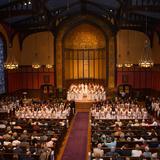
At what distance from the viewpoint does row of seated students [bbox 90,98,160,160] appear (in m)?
11.9

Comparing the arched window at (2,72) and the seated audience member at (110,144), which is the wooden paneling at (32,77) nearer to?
the arched window at (2,72)

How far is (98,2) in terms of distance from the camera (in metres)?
26.7

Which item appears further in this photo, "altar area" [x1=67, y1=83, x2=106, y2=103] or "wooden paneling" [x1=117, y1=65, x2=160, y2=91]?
"wooden paneling" [x1=117, y1=65, x2=160, y2=91]

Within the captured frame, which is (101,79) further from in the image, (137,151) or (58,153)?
(137,151)

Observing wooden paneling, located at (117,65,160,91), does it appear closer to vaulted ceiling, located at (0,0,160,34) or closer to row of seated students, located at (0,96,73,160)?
vaulted ceiling, located at (0,0,160,34)

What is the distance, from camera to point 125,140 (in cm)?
1420

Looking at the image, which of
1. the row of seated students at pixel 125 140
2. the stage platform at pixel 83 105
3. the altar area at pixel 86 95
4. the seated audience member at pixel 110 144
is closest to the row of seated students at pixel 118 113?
the row of seated students at pixel 125 140

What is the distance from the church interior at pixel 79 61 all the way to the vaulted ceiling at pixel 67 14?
68 millimetres

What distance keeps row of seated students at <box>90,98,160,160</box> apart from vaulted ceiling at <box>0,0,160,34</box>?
8729 mm

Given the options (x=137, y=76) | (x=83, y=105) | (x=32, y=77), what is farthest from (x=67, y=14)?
(x=137, y=76)

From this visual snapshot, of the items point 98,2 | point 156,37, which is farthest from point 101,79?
point 98,2

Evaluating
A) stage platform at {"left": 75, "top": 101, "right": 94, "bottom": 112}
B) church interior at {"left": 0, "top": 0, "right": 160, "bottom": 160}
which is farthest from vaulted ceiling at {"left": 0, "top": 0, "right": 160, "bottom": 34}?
stage platform at {"left": 75, "top": 101, "right": 94, "bottom": 112}

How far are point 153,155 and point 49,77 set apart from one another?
929 inches

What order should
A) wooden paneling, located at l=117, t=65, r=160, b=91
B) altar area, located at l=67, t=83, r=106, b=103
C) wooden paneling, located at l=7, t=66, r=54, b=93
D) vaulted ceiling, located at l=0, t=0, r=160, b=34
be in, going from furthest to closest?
wooden paneling, located at l=7, t=66, r=54, b=93, wooden paneling, located at l=117, t=65, r=160, b=91, altar area, located at l=67, t=83, r=106, b=103, vaulted ceiling, located at l=0, t=0, r=160, b=34
